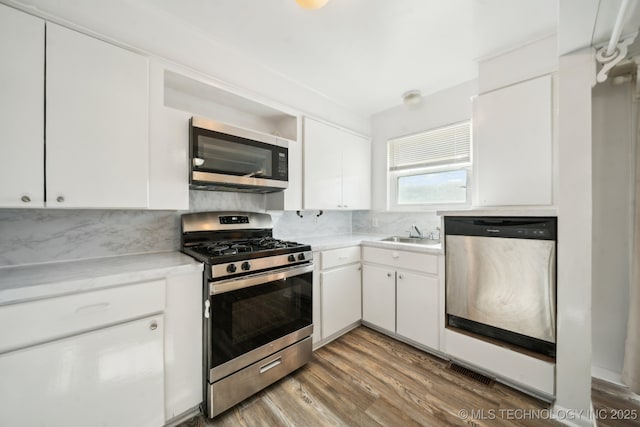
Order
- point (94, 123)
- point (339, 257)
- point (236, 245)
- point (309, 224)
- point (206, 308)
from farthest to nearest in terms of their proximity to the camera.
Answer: point (309, 224) → point (339, 257) → point (236, 245) → point (206, 308) → point (94, 123)

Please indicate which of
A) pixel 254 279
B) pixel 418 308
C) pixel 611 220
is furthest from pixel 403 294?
pixel 611 220

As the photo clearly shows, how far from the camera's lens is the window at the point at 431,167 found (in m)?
2.59

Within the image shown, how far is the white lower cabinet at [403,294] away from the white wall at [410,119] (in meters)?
1.01

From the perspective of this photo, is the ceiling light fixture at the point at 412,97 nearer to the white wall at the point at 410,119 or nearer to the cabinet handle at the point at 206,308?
the white wall at the point at 410,119

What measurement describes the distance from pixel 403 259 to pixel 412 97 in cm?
170

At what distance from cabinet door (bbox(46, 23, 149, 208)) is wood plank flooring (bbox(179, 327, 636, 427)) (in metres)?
1.48

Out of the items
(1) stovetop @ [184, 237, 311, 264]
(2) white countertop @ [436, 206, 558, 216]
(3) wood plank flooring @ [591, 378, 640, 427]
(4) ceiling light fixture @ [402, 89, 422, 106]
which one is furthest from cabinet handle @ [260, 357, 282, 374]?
(4) ceiling light fixture @ [402, 89, 422, 106]

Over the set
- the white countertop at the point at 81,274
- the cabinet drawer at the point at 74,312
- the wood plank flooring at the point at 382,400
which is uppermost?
the white countertop at the point at 81,274

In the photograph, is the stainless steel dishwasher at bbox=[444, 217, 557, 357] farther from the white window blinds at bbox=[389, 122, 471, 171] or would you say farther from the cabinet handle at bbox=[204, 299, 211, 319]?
the cabinet handle at bbox=[204, 299, 211, 319]

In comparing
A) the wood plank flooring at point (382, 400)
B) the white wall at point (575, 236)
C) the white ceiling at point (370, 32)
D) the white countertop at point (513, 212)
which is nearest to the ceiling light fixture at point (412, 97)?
the white ceiling at point (370, 32)

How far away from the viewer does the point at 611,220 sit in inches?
71.4

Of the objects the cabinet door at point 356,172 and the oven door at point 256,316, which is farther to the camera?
the cabinet door at point 356,172

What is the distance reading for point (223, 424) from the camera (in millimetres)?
1444

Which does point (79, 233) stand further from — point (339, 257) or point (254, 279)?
point (339, 257)
